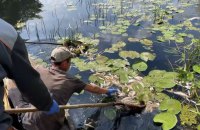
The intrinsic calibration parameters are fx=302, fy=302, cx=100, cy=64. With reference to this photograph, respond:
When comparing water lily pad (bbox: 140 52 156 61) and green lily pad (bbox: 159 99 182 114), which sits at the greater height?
water lily pad (bbox: 140 52 156 61)

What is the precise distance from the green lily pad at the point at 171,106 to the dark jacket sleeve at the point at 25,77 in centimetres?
234

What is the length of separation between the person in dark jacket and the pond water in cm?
227

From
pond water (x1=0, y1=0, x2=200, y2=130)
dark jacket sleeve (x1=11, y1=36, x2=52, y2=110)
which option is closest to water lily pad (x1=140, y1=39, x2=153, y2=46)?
pond water (x1=0, y1=0, x2=200, y2=130)

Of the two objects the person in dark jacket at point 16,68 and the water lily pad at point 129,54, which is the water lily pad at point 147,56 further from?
the person in dark jacket at point 16,68

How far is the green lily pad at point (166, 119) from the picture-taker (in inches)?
159

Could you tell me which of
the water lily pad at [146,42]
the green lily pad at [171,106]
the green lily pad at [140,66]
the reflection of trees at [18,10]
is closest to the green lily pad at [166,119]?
the green lily pad at [171,106]

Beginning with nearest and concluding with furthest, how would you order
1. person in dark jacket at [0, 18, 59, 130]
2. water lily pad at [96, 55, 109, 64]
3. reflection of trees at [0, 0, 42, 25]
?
1. person in dark jacket at [0, 18, 59, 130]
2. water lily pad at [96, 55, 109, 64]
3. reflection of trees at [0, 0, 42, 25]

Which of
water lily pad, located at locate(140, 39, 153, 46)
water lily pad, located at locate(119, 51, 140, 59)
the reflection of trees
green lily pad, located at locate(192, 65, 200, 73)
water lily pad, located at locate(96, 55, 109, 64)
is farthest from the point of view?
the reflection of trees

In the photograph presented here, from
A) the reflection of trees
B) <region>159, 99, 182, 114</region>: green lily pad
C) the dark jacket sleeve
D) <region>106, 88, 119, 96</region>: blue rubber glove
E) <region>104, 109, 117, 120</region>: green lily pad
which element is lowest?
<region>104, 109, 117, 120</region>: green lily pad

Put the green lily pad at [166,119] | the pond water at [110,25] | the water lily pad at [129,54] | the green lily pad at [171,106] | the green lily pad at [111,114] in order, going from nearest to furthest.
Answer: the green lily pad at [166,119] → the green lily pad at [171,106] → the green lily pad at [111,114] → the pond water at [110,25] → the water lily pad at [129,54]

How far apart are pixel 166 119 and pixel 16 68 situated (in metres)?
2.63

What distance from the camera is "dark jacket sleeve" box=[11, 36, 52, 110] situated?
2100 millimetres

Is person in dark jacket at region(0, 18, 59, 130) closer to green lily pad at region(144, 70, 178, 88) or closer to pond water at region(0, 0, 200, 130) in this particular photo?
pond water at region(0, 0, 200, 130)

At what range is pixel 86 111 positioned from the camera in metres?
4.79
